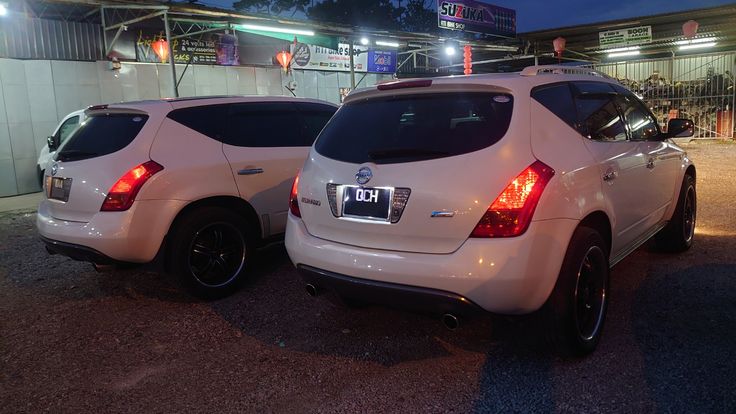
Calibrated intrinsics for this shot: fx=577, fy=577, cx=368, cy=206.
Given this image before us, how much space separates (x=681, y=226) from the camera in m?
5.16

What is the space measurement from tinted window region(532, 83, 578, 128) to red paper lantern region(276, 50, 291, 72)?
1278 cm

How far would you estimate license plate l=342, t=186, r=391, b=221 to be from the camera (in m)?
3.10

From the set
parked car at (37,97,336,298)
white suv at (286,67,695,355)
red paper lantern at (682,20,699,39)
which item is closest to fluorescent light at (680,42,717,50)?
red paper lantern at (682,20,699,39)

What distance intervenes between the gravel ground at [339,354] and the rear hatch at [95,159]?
0.87 meters

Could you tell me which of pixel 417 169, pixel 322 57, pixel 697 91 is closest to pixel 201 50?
pixel 322 57

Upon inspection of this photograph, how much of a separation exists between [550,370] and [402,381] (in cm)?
84

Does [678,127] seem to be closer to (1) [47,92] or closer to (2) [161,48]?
(2) [161,48]

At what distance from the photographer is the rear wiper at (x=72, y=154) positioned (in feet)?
14.9

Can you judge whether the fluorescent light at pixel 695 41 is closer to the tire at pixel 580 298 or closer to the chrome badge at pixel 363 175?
the tire at pixel 580 298

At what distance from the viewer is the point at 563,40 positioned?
19578 millimetres

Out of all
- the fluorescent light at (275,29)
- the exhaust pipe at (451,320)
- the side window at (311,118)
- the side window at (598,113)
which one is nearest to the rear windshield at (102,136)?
the side window at (311,118)

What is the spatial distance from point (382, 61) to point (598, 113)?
1710 cm

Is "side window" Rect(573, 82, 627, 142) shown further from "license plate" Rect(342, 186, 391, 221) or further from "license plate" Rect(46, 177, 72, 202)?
"license plate" Rect(46, 177, 72, 202)

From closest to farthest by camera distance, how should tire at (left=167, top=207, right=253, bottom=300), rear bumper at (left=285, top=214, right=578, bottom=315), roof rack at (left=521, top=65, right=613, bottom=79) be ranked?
rear bumper at (left=285, top=214, right=578, bottom=315)
roof rack at (left=521, top=65, right=613, bottom=79)
tire at (left=167, top=207, right=253, bottom=300)
